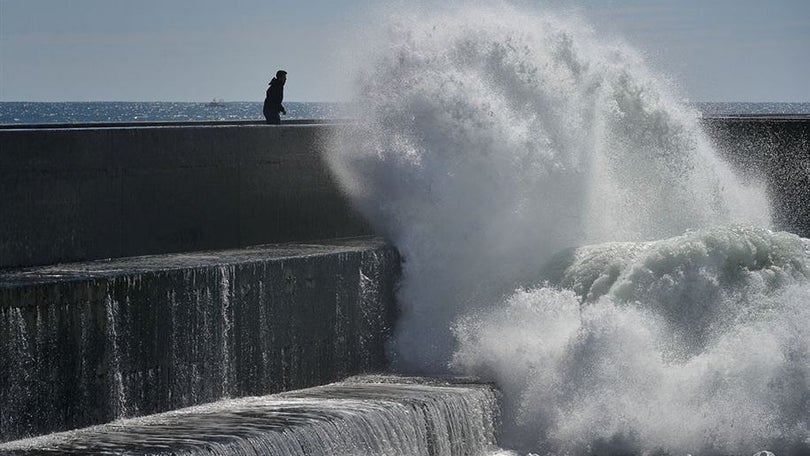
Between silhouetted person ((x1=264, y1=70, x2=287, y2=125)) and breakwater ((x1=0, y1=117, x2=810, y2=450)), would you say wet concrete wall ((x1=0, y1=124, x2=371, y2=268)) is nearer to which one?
breakwater ((x1=0, y1=117, x2=810, y2=450))

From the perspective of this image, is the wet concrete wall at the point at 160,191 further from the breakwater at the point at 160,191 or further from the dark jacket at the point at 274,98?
the dark jacket at the point at 274,98

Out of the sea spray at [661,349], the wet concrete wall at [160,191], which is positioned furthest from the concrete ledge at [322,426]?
the wet concrete wall at [160,191]

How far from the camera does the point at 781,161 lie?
57.5 ft

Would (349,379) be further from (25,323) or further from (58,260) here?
(25,323)

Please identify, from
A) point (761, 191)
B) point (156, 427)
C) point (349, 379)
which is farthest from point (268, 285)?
point (761, 191)

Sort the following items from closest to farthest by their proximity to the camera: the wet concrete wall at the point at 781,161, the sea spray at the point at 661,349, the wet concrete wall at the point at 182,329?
the wet concrete wall at the point at 182,329, the sea spray at the point at 661,349, the wet concrete wall at the point at 781,161

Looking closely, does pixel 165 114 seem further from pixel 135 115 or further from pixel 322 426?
pixel 322 426

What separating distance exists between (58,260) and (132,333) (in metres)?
1.39

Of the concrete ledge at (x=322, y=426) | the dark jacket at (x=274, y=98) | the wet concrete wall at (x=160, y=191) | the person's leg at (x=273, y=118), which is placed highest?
the dark jacket at (x=274, y=98)

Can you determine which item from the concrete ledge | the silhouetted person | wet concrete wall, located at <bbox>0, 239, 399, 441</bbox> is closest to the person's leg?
the silhouetted person

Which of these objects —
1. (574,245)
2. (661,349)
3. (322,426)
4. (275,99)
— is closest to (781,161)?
(574,245)

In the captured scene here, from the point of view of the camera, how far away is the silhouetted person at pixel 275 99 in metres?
15.5

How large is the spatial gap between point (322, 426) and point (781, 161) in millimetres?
9093

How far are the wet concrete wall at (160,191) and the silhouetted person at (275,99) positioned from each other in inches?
24.7
